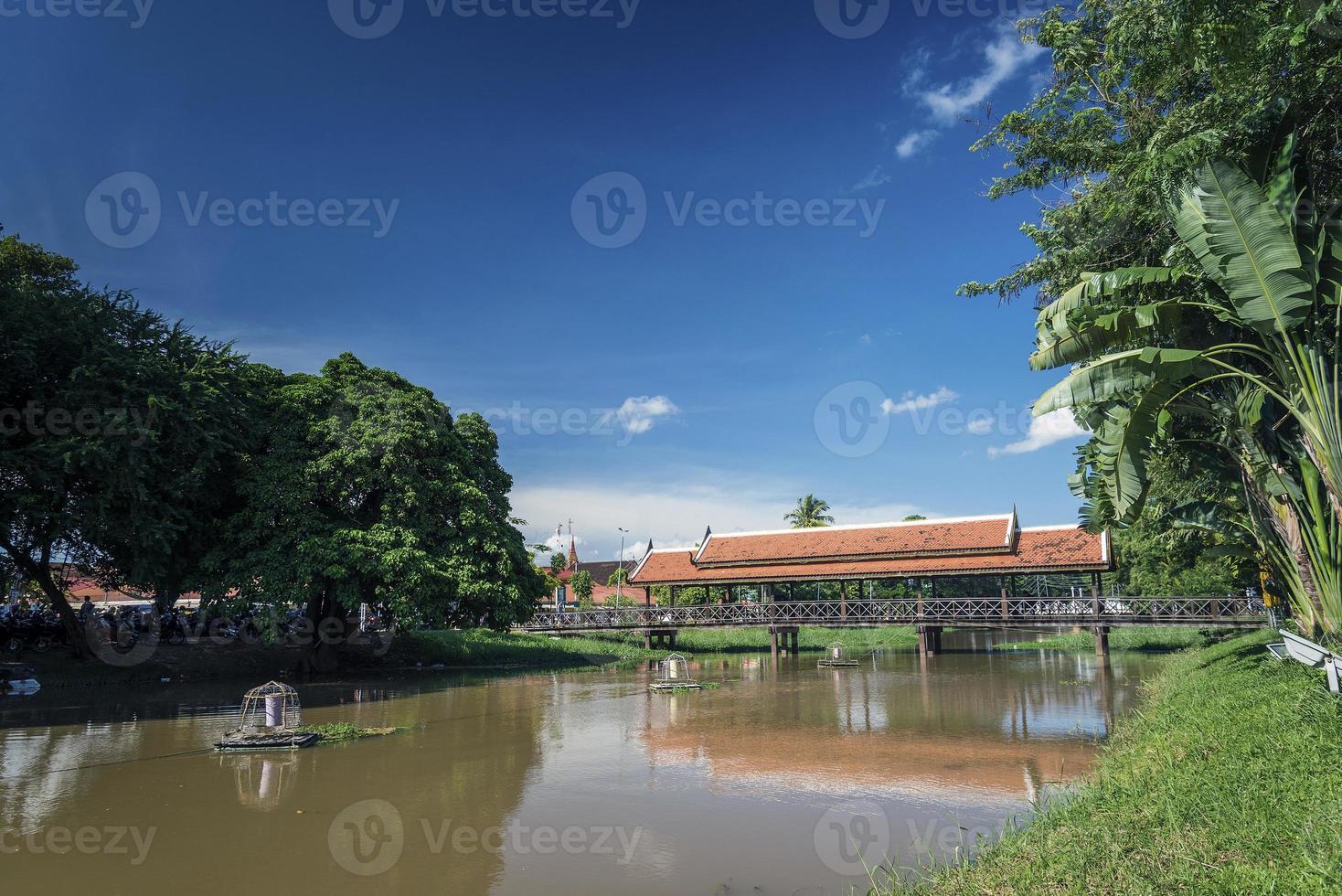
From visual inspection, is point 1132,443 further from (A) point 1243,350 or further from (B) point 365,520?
(B) point 365,520

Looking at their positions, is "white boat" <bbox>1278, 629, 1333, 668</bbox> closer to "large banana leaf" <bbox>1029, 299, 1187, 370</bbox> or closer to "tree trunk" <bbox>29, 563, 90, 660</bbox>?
"large banana leaf" <bbox>1029, 299, 1187, 370</bbox>

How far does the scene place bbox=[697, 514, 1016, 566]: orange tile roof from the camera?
94.1 feet

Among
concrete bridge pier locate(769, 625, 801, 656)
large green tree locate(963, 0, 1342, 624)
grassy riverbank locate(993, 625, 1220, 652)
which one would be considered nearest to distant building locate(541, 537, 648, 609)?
concrete bridge pier locate(769, 625, 801, 656)

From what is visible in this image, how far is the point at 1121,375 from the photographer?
862 cm

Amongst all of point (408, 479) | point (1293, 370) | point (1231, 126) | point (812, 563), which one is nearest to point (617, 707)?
point (408, 479)

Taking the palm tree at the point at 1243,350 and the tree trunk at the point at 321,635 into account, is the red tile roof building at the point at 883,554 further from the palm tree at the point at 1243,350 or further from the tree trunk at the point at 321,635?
the palm tree at the point at 1243,350

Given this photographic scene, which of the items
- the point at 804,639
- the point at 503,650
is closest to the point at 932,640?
the point at 804,639

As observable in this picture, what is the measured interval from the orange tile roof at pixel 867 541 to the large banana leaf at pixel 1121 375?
2056 cm

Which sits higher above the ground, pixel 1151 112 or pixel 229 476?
pixel 1151 112

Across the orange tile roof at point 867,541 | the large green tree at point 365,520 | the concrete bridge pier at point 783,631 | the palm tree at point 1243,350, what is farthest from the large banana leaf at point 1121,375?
the concrete bridge pier at point 783,631

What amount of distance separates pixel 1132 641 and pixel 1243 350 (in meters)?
29.0

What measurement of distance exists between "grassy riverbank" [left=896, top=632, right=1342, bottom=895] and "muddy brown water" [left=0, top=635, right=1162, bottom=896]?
1123 millimetres

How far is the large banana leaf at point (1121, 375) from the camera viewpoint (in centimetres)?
811

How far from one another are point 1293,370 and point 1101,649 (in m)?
19.0
